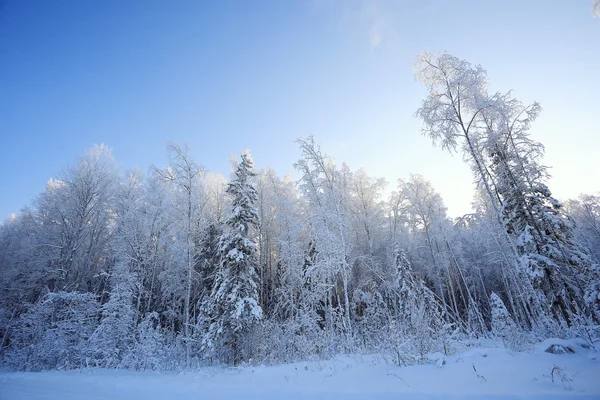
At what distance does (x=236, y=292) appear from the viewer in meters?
10.5

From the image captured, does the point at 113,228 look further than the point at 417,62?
Yes

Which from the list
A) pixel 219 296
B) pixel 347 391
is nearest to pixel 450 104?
pixel 347 391

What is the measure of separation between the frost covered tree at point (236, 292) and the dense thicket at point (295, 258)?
2.4 inches

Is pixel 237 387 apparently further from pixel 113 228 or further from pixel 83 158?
pixel 113 228

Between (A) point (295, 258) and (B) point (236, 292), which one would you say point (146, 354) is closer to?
(B) point (236, 292)

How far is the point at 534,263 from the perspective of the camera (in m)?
8.12

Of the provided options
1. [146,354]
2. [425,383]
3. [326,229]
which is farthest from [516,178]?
[146,354]

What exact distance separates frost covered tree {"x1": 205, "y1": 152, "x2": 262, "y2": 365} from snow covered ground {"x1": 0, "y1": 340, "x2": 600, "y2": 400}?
5.55m

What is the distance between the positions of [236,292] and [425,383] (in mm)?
8994

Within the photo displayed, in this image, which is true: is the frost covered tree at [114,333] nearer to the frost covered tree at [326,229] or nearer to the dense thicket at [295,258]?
the dense thicket at [295,258]

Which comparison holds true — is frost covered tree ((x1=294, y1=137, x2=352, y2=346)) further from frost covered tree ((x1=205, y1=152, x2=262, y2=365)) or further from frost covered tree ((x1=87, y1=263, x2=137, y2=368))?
frost covered tree ((x1=87, y1=263, x2=137, y2=368))

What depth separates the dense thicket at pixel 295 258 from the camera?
7.93 m

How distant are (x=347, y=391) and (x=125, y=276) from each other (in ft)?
45.5

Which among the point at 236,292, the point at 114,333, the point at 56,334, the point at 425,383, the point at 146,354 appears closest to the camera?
the point at 425,383
